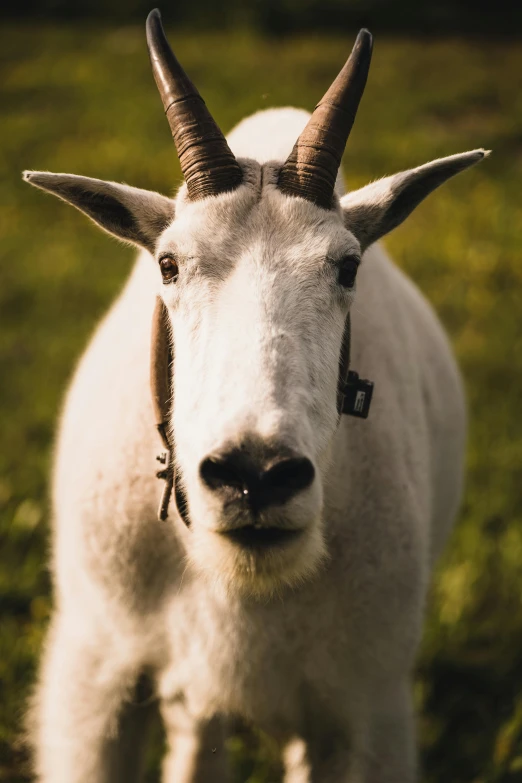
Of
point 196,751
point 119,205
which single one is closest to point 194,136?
point 119,205

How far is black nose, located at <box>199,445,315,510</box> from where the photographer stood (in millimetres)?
2430

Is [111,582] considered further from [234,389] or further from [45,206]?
[45,206]

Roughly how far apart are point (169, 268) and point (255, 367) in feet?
2.04

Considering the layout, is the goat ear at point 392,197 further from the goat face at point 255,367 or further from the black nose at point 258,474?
the black nose at point 258,474

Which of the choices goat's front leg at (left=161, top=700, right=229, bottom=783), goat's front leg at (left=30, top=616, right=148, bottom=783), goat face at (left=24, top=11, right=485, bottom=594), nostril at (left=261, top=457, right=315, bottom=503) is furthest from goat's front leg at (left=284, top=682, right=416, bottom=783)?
nostril at (left=261, top=457, right=315, bottom=503)

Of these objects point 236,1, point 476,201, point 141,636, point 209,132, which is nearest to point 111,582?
point 141,636

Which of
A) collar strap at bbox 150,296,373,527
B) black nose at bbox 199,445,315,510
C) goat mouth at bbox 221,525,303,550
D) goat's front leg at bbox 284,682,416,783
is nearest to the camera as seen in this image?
black nose at bbox 199,445,315,510

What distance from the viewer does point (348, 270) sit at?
121 inches

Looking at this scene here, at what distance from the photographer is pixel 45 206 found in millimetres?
13195

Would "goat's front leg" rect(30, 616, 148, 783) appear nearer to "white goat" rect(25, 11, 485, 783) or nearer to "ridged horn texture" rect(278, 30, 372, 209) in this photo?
"white goat" rect(25, 11, 485, 783)

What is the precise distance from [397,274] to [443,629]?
194 cm

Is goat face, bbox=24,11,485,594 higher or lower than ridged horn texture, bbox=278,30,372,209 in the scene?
lower

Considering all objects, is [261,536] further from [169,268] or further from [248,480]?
[169,268]

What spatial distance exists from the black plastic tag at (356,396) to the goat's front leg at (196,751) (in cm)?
151
